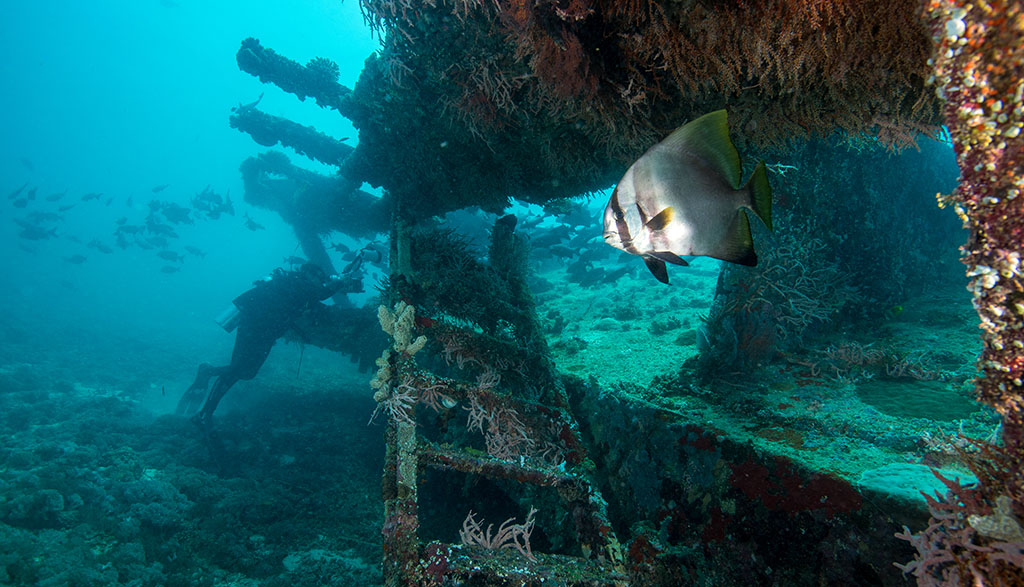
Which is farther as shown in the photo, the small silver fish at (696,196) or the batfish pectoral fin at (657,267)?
the batfish pectoral fin at (657,267)

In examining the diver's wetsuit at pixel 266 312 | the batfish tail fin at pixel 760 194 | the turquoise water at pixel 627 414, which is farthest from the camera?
the diver's wetsuit at pixel 266 312

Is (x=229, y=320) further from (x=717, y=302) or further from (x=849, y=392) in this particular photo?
(x=849, y=392)

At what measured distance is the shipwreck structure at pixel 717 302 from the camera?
105 cm

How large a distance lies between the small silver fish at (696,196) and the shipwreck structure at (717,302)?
0.51 m

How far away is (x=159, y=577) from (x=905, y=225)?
12210 mm

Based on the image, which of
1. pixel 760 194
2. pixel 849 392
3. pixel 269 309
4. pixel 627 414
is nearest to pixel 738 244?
pixel 760 194

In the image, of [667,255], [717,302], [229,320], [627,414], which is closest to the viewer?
[667,255]

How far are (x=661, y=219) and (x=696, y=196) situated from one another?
159 millimetres

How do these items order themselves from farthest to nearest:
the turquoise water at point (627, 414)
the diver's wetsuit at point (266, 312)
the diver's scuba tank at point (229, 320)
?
the diver's scuba tank at point (229, 320)
the diver's wetsuit at point (266, 312)
the turquoise water at point (627, 414)

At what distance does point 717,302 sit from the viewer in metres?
4.95

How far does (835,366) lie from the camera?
4250 mm

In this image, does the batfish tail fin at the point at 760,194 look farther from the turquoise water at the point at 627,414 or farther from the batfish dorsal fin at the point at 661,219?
the turquoise water at the point at 627,414

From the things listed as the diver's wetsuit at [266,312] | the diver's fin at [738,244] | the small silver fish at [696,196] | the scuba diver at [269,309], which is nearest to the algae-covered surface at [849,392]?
the diver's fin at [738,244]

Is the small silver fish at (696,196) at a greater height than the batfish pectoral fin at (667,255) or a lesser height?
greater
